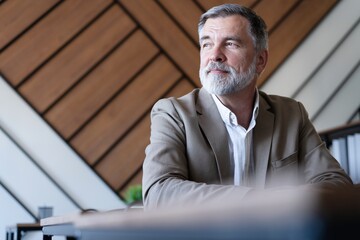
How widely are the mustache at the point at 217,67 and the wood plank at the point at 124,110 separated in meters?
2.93

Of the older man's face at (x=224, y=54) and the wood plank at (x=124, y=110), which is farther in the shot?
the wood plank at (x=124, y=110)

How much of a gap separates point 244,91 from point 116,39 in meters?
3.12

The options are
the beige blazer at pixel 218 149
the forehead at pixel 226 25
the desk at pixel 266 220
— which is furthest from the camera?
the forehead at pixel 226 25

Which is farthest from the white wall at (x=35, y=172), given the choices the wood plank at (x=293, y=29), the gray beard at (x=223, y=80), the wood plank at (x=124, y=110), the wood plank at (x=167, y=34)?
the gray beard at (x=223, y=80)

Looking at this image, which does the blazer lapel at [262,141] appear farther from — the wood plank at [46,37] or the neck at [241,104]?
the wood plank at [46,37]

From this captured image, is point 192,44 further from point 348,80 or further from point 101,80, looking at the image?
point 348,80

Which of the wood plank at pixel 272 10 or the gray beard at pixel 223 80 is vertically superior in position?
the gray beard at pixel 223 80

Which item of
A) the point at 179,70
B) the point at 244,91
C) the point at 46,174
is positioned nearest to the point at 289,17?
the point at 179,70

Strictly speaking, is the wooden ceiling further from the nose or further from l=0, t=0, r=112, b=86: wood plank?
the nose

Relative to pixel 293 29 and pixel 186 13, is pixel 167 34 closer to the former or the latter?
pixel 186 13

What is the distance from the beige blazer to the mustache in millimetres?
98

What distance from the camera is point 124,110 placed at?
15.0 ft

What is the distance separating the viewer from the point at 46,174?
4.29 m

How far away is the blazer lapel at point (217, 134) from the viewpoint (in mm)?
1479
